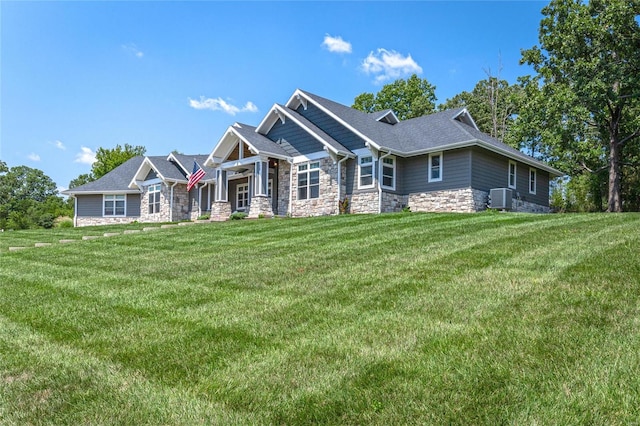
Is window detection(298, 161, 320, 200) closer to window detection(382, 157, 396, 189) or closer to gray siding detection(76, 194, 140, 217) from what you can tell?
window detection(382, 157, 396, 189)

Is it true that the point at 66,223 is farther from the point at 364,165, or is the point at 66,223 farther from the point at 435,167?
the point at 435,167

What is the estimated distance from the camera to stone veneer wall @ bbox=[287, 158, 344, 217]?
20.7 m

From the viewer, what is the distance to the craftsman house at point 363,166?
1955 centimetres

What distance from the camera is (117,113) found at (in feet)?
72.4

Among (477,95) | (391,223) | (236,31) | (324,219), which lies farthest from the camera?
(477,95)

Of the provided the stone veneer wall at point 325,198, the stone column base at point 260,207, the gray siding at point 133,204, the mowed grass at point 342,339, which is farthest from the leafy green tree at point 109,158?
the mowed grass at point 342,339

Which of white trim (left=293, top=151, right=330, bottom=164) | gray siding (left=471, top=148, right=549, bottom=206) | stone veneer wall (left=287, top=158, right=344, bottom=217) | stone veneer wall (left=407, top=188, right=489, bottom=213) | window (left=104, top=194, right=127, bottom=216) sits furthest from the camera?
window (left=104, top=194, right=127, bottom=216)

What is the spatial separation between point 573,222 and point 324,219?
752cm

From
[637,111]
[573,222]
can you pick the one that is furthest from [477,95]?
[573,222]

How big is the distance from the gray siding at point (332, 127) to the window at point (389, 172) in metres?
1.24

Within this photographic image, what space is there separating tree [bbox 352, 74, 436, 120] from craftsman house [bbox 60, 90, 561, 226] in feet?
48.3

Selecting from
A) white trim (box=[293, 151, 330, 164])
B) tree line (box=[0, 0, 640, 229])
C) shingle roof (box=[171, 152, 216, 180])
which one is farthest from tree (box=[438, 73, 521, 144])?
shingle roof (box=[171, 152, 216, 180])

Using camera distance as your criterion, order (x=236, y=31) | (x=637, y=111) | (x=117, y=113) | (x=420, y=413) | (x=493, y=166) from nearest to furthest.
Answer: (x=420, y=413), (x=236, y=31), (x=493, y=166), (x=117, y=113), (x=637, y=111)

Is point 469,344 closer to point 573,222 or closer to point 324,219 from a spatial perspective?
point 573,222
